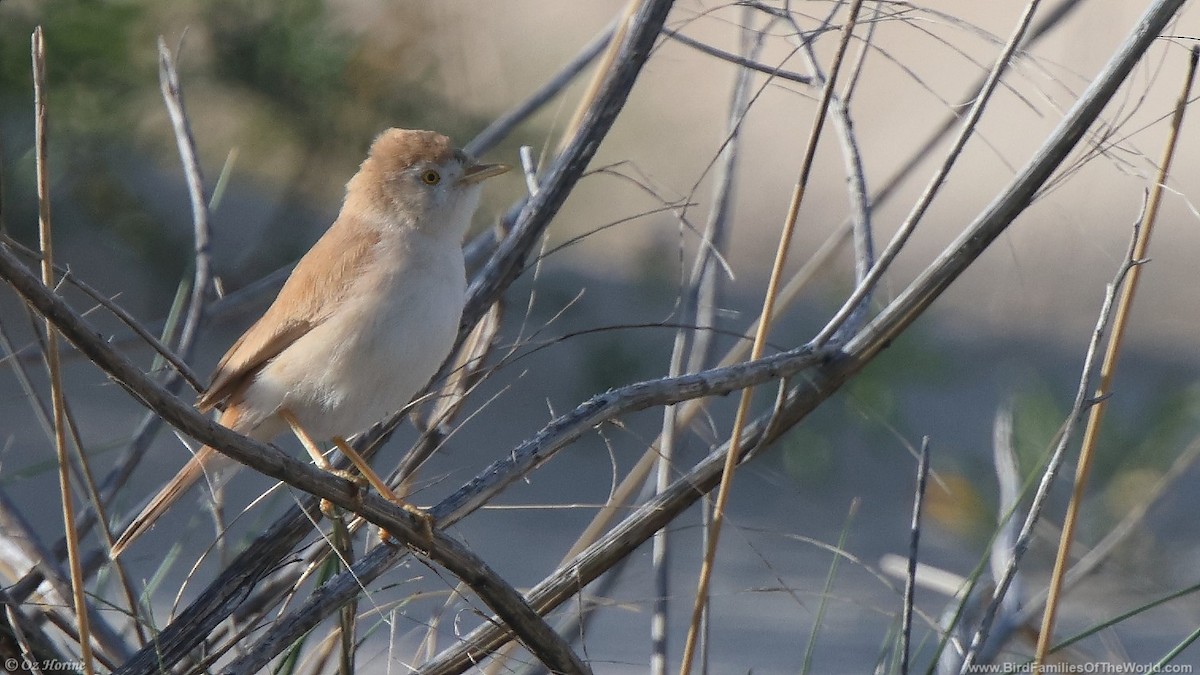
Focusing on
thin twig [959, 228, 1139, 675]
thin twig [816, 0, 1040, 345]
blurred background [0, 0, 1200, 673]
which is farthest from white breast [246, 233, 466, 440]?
blurred background [0, 0, 1200, 673]

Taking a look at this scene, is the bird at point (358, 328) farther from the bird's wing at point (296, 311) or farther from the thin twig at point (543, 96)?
the thin twig at point (543, 96)

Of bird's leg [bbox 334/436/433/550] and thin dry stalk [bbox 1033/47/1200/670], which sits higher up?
thin dry stalk [bbox 1033/47/1200/670]

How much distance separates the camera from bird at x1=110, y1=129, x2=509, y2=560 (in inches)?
91.8

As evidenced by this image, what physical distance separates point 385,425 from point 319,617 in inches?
33.3

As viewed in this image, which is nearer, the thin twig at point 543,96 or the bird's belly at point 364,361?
the bird's belly at point 364,361

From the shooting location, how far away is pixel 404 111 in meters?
8.15

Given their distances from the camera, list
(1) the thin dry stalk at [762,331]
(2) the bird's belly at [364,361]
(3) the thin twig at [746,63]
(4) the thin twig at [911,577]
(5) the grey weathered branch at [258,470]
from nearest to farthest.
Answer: (5) the grey weathered branch at [258,470]
(1) the thin dry stalk at [762,331]
(4) the thin twig at [911,577]
(3) the thin twig at [746,63]
(2) the bird's belly at [364,361]

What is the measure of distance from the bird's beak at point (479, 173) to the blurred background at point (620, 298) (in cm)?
169

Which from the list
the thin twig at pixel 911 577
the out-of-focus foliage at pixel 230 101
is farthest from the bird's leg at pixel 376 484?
the out-of-focus foliage at pixel 230 101

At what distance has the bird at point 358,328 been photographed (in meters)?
2.33

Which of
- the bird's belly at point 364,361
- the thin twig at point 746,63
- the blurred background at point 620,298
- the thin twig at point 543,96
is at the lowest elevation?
the blurred background at point 620,298

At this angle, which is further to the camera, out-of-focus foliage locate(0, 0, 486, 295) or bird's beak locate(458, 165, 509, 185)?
out-of-focus foliage locate(0, 0, 486, 295)

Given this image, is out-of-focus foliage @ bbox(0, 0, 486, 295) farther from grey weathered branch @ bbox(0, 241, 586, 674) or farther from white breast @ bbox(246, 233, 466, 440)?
Answer: grey weathered branch @ bbox(0, 241, 586, 674)

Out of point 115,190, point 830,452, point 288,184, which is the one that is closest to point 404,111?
point 288,184
